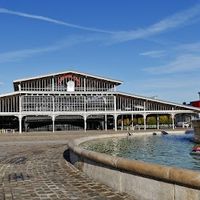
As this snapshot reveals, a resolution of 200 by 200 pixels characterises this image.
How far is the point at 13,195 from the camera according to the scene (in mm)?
8539

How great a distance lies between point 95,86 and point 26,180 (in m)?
71.0

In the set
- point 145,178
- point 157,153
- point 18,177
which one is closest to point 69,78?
point 157,153

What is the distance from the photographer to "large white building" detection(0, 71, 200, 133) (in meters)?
75.2

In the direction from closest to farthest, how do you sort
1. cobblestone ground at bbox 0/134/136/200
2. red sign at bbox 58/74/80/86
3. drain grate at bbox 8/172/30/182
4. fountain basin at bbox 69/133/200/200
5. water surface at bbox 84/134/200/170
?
fountain basin at bbox 69/133/200/200 < cobblestone ground at bbox 0/134/136/200 < drain grate at bbox 8/172/30/182 < water surface at bbox 84/134/200/170 < red sign at bbox 58/74/80/86

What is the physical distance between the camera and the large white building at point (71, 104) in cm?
7525

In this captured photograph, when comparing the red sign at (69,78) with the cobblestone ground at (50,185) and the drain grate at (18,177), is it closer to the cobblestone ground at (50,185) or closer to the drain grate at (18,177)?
the cobblestone ground at (50,185)

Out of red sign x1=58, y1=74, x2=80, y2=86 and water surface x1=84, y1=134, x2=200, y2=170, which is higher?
red sign x1=58, y1=74, x2=80, y2=86

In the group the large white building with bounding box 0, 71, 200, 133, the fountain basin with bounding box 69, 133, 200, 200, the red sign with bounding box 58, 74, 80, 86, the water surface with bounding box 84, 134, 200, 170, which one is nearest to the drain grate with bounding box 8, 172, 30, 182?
the fountain basin with bounding box 69, 133, 200, 200

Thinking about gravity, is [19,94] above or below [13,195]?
above

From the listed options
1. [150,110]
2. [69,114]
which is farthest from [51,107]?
[150,110]

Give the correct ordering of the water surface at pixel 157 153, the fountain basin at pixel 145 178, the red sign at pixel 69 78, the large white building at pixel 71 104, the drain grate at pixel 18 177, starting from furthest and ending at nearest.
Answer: the red sign at pixel 69 78
the large white building at pixel 71 104
the water surface at pixel 157 153
the drain grate at pixel 18 177
the fountain basin at pixel 145 178

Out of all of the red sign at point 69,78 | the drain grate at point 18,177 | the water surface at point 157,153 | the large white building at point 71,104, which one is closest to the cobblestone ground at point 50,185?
the drain grate at point 18,177

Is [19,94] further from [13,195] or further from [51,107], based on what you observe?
[13,195]

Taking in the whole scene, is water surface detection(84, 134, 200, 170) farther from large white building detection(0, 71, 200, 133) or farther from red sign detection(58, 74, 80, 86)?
red sign detection(58, 74, 80, 86)
